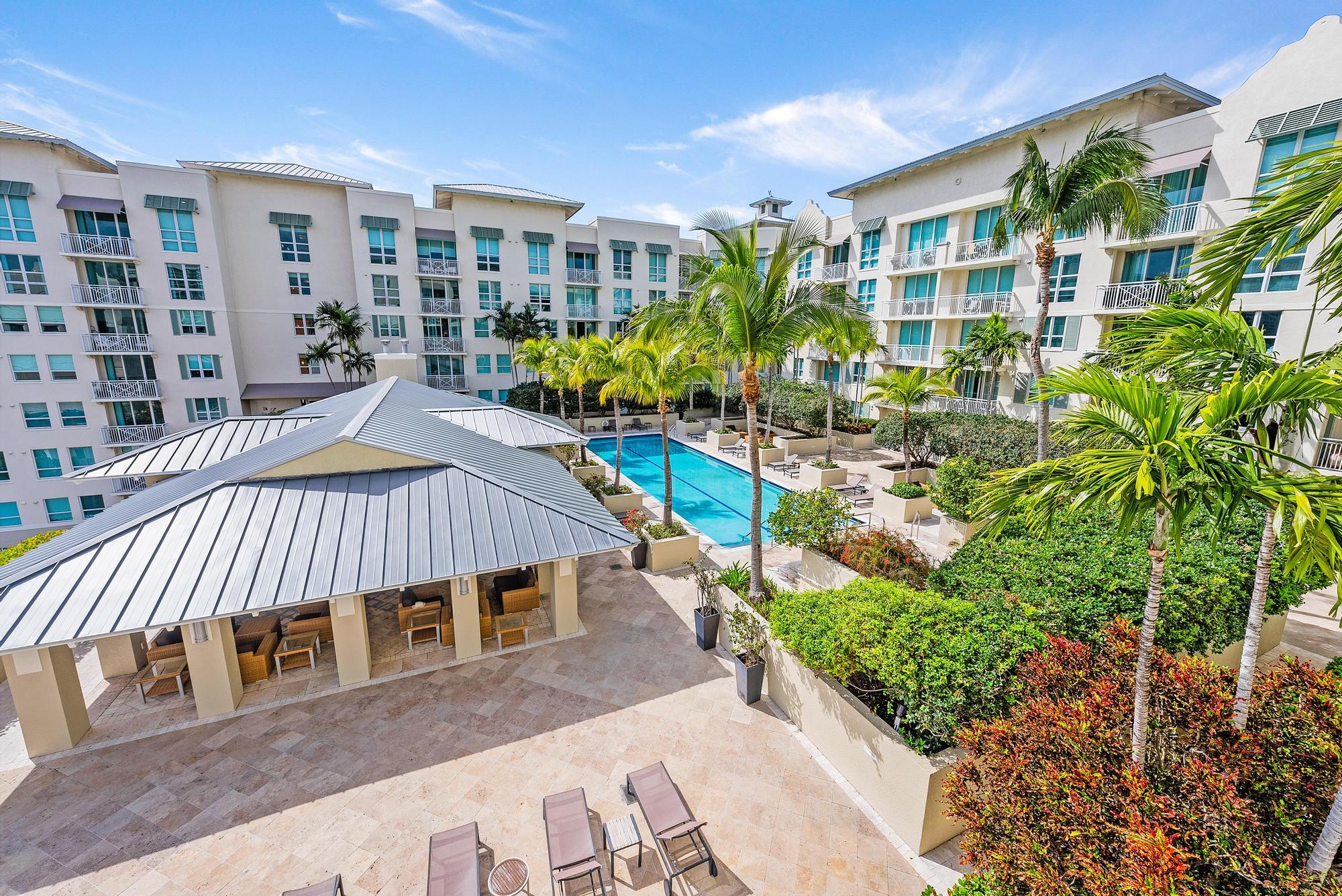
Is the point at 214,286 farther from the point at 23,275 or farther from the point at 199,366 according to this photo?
the point at 23,275

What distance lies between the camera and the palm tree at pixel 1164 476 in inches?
149

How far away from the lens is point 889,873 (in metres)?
6.69

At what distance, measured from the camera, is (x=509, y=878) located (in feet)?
21.2

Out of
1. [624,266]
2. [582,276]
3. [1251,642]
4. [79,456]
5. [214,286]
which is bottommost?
[79,456]

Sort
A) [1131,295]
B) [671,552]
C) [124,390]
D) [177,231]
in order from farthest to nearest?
[177,231] < [124,390] < [1131,295] < [671,552]

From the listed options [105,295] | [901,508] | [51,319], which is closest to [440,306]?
[105,295]

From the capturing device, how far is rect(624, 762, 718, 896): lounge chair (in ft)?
21.9

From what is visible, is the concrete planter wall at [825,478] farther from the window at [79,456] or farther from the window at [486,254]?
the window at [79,456]

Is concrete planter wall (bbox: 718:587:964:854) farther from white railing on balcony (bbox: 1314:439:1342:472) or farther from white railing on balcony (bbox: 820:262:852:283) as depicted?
white railing on balcony (bbox: 820:262:852:283)

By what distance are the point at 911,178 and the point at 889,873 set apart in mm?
32634

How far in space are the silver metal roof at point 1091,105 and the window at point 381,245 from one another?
3254 cm

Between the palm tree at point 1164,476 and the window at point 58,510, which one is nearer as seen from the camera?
the palm tree at point 1164,476

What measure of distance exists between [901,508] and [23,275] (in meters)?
45.6

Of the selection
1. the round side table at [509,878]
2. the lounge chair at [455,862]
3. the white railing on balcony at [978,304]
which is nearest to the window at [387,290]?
the white railing on balcony at [978,304]
